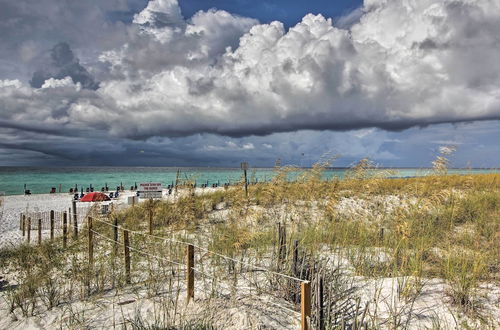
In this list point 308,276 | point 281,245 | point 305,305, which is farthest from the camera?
point 281,245

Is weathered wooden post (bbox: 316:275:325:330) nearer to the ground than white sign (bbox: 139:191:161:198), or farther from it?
nearer to the ground

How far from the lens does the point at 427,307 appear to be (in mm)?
4266

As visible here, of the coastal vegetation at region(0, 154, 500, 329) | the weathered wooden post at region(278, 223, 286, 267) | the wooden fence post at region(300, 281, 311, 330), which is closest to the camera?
the wooden fence post at region(300, 281, 311, 330)

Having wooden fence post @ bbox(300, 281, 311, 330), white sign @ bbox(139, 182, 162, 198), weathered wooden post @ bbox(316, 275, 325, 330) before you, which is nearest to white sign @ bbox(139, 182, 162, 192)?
white sign @ bbox(139, 182, 162, 198)

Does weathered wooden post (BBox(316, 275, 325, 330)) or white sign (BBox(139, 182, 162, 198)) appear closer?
weathered wooden post (BBox(316, 275, 325, 330))

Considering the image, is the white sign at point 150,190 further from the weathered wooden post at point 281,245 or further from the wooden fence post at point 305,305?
the wooden fence post at point 305,305

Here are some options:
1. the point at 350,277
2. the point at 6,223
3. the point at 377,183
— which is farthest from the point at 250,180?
the point at 6,223

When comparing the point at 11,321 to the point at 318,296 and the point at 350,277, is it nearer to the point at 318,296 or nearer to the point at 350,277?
the point at 318,296

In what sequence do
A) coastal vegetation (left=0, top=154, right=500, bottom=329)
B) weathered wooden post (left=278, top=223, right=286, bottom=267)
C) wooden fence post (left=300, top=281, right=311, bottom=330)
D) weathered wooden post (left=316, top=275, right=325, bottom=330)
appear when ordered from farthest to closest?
1. weathered wooden post (left=278, top=223, right=286, bottom=267)
2. coastal vegetation (left=0, top=154, right=500, bottom=329)
3. weathered wooden post (left=316, top=275, right=325, bottom=330)
4. wooden fence post (left=300, top=281, right=311, bottom=330)

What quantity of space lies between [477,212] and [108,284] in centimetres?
959

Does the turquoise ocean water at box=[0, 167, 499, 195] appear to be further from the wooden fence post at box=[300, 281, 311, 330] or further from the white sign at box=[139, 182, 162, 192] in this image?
the wooden fence post at box=[300, 281, 311, 330]

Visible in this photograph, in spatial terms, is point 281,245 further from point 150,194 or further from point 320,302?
point 150,194

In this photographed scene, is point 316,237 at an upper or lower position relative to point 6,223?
upper

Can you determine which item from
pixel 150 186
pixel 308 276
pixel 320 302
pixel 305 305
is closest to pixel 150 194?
pixel 150 186
